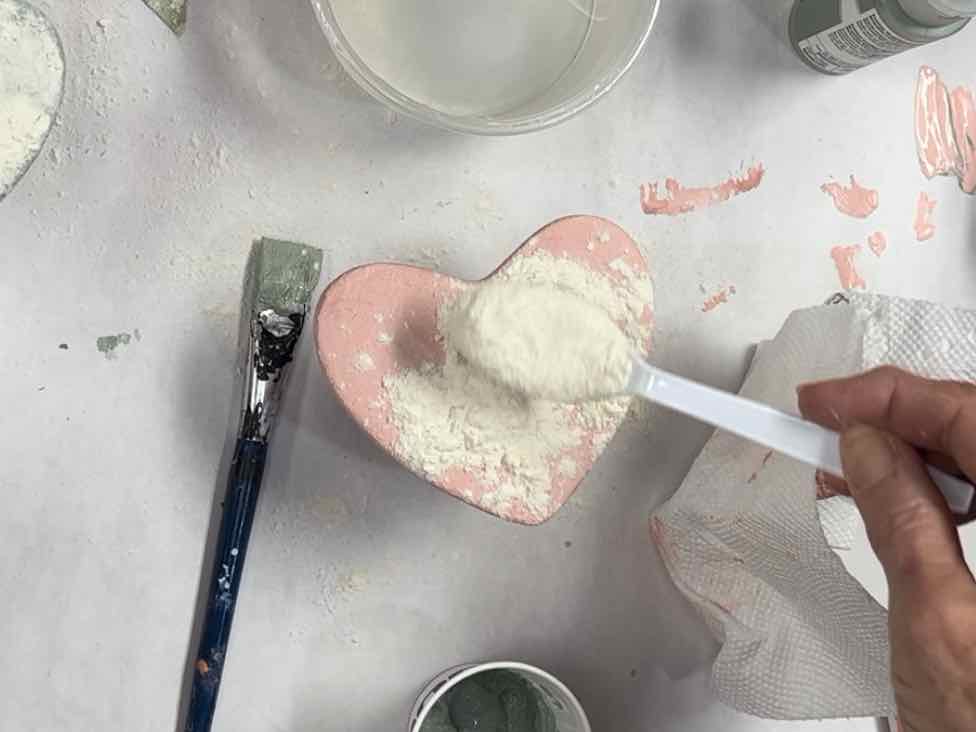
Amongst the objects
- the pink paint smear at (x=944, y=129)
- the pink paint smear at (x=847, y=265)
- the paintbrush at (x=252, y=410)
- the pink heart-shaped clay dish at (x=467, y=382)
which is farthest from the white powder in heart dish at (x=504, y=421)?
the pink paint smear at (x=944, y=129)

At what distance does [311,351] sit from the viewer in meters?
0.67

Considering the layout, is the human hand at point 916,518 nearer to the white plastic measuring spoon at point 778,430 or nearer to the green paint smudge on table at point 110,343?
the white plastic measuring spoon at point 778,430

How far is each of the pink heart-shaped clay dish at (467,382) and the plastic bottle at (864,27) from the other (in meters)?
0.24

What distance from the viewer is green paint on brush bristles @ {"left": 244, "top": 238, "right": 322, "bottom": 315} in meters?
0.64

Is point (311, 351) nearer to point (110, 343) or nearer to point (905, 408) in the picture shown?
point (110, 343)

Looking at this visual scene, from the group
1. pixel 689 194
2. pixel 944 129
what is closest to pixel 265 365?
pixel 689 194

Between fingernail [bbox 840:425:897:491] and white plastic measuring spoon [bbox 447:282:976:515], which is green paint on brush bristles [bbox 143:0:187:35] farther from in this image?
fingernail [bbox 840:425:897:491]

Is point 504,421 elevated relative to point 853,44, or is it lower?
lower

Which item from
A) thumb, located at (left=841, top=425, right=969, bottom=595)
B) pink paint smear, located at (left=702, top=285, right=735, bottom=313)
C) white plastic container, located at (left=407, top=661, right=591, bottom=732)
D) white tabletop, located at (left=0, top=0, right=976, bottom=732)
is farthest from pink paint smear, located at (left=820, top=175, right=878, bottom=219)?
white plastic container, located at (left=407, top=661, right=591, bottom=732)

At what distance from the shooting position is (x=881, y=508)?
0.46m

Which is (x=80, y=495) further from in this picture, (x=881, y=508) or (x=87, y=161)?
(x=881, y=508)

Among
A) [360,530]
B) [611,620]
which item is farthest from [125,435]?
[611,620]

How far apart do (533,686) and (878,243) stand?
0.46m

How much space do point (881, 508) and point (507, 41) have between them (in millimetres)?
→ 410
